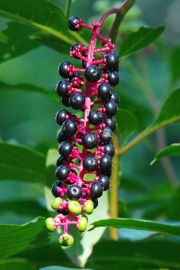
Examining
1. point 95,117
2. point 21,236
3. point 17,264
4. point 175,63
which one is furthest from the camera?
point 175,63

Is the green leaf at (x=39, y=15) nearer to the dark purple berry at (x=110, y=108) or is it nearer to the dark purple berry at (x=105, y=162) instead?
the dark purple berry at (x=110, y=108)

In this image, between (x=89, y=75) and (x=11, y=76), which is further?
(x=11, y=76)

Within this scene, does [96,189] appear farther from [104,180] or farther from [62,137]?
[62,137]

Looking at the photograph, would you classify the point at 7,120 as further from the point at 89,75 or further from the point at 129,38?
the point at 89,75

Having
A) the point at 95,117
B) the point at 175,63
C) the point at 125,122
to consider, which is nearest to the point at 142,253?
the point at 125,122

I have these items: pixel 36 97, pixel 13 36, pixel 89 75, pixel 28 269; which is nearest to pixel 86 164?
pixel 89 75

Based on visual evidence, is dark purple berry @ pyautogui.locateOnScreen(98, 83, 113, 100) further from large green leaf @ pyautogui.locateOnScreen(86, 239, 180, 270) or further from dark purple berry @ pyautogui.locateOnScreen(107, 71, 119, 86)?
large green leaf @ pyautogui.locateOnScreen(86, 239, 180, 270)

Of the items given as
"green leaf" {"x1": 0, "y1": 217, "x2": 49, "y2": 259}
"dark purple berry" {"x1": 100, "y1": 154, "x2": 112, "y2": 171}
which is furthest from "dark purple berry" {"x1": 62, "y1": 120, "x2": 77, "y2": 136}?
"green leaf" {"x1": 0, "y1": 217, "x2": 49, "y2": 259}
